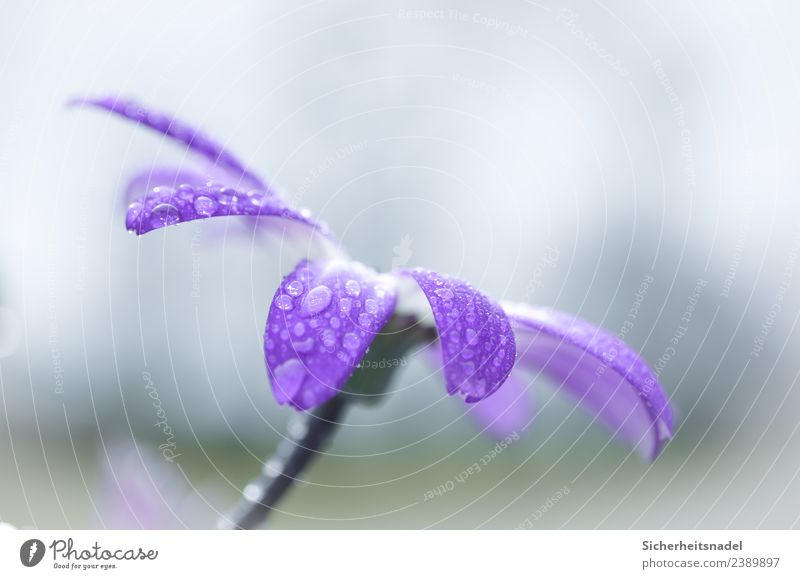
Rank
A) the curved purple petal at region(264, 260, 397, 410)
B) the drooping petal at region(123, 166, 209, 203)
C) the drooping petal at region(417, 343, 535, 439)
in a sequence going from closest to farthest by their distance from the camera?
the curved purple petal at region(264, 260, 397, 410), the drooping petal at region(123, 166, 209, 203), the drooping petal at region(417, 343, 535, 439)

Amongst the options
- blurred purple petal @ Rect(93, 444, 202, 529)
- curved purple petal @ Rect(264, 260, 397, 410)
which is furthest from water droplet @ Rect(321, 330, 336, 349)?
blurred purple petal @ Rect(93, 444, 202, 529)

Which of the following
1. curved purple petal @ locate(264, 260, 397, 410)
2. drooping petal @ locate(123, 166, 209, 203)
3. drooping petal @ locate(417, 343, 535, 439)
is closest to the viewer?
curved purple petal @ locate(264, 260, 397, 410)

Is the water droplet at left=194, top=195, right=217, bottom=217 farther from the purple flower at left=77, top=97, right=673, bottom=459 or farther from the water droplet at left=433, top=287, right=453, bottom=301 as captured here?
the water droplet at left=433, top=287, right=453, bottom=301

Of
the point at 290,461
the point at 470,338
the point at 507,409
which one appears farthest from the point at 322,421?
the point at 507,409

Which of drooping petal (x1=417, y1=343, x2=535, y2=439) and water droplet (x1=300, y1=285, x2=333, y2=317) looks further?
drooping petal (x1=417, y1=343, x2=535, y2=439)
